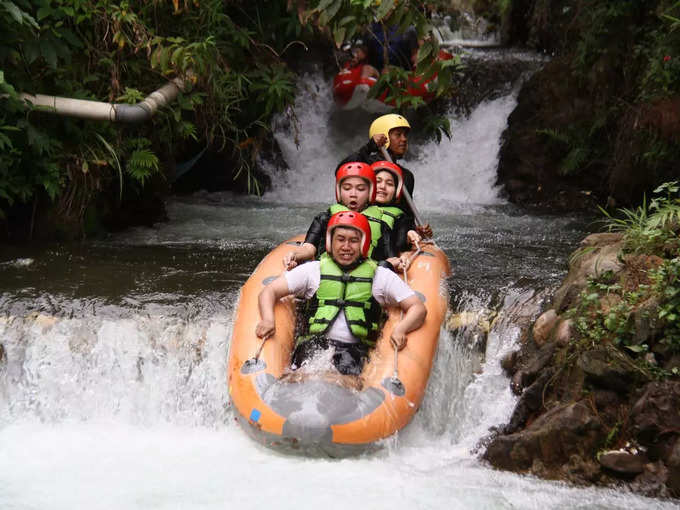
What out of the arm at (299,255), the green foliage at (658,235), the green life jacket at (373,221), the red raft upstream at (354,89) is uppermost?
the red raft upstream at (354,89)

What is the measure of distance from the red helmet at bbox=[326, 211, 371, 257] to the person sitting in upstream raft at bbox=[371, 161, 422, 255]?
0.80m

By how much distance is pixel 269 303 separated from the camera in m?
4.42

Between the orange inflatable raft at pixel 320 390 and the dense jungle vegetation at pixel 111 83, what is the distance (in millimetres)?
2173

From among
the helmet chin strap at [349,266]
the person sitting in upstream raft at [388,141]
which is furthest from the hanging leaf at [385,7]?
the person sitting in upstream raft at [388,141]

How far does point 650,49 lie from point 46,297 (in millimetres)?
5828

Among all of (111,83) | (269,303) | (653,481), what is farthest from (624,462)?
(111,83)

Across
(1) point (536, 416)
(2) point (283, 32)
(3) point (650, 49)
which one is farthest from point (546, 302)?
(2) point (283, 32)

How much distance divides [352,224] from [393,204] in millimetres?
1120

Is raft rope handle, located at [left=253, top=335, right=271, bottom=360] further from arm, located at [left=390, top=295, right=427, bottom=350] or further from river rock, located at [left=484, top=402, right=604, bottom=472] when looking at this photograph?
river rock, located at [left=484, top=402, right=604, bottom=472]

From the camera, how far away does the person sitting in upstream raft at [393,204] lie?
540 centimetres

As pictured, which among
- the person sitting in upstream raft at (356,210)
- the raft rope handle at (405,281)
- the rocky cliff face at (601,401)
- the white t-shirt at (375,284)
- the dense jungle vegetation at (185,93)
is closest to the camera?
the rocky cliff face at (601,401)

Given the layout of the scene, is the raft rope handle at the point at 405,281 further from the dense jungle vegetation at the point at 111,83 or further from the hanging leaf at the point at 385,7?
the hanging leaf at the point at 385,7

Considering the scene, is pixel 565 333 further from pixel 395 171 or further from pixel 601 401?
pixel 395 171

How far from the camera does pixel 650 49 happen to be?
746 centimetres
